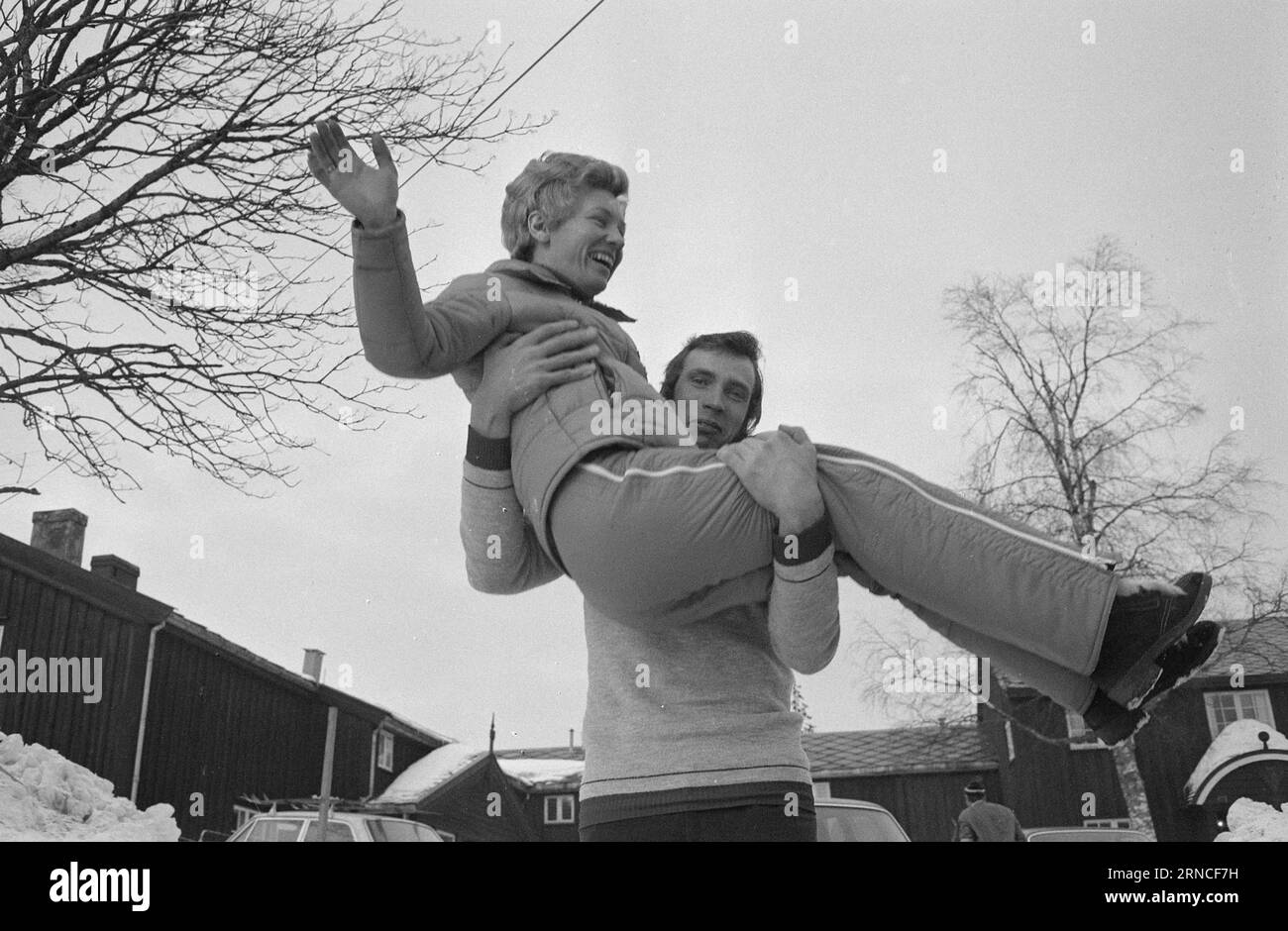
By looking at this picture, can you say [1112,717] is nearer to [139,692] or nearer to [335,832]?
[335,832]

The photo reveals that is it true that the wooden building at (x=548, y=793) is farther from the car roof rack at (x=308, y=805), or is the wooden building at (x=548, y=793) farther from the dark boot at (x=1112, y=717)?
the dark boot at (x=1112, y=717)

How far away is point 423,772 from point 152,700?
5.83 meters

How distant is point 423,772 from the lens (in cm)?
1547

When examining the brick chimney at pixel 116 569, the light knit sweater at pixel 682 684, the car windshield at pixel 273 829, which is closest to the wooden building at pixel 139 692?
the brick chimney at pixel 116 569

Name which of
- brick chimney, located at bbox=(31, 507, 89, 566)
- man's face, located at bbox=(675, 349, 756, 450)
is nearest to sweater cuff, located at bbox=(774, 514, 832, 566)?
man's face, located at bbox=(675, 349, 756, 450)

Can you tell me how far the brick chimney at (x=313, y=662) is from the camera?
45.0ft

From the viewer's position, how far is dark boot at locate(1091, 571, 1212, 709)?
956 millimetres

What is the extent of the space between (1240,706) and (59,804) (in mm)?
13416

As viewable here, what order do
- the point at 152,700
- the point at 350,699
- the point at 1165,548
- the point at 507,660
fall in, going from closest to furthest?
1. the point at 507,660
2. the point at 1165,548
3. the point at 152,700
4. the point at 350,699

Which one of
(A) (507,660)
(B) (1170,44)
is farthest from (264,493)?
(B) (1170,44)

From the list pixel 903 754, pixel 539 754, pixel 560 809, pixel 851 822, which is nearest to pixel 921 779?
pixel 903 754

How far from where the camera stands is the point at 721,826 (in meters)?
1.07

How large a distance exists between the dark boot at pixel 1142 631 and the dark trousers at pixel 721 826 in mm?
349
